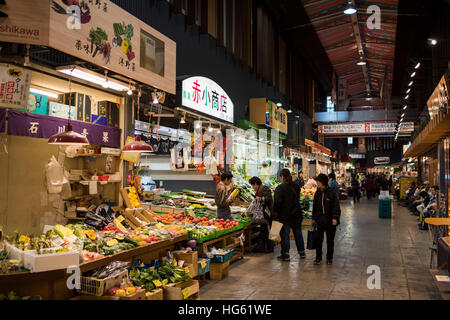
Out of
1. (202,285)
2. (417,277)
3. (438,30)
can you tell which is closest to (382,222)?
(438,30)

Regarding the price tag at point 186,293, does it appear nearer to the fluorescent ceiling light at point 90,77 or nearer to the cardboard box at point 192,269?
the cardboard box at point 192,269

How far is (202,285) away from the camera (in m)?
5.82

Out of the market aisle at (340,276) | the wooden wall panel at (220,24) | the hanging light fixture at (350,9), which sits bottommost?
the market aisle at (340,276)

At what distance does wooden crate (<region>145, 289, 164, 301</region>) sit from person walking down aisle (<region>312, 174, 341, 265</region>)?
3690 millimetres

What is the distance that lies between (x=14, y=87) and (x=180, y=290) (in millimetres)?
3080

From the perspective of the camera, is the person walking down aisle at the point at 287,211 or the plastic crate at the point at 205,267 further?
the person walking down aisle at the point at 287,211

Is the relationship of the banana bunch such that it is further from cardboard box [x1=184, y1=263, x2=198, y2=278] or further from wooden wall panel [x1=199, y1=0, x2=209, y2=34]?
wooden wall panel [x1=199, y1=0, x2=209, y2=34]

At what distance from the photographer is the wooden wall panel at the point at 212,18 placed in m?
10.0

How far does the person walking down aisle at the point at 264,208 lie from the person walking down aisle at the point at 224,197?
2.32 ft

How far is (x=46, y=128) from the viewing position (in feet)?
15.9

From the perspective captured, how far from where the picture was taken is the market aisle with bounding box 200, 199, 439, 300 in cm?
532

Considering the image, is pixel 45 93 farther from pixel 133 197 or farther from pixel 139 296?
pixel 139 296

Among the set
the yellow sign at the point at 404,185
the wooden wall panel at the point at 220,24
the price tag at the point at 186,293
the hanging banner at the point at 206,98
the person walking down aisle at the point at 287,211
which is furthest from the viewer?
the yellow sign at the point at 404,185

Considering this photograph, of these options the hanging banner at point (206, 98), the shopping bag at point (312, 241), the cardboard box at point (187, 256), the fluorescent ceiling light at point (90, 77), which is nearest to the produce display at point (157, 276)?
the cardboard box at point (187, 256)
